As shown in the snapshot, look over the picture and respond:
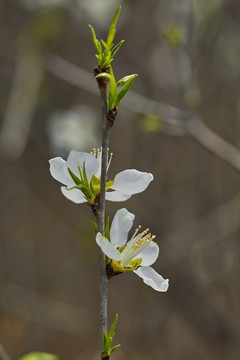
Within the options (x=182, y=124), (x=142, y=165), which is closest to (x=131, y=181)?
(x=182, y=124)

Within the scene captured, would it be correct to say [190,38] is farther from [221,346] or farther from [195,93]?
[221,346]

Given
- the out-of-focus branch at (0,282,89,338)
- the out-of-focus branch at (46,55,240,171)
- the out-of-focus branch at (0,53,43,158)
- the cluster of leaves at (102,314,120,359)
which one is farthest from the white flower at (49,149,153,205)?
the out-of-focus branch at (0,282,89,338)

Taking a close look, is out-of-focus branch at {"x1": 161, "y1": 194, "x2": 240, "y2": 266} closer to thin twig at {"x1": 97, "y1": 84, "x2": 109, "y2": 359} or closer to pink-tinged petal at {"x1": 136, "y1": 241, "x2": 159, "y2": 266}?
pink-tinged petal at {"x1": 136, "y1": 241, "x2": 159, "y2": 266}

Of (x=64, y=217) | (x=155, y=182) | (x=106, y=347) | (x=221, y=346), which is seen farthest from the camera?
(x=64, y=217)

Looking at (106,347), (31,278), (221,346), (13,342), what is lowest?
(13,342)

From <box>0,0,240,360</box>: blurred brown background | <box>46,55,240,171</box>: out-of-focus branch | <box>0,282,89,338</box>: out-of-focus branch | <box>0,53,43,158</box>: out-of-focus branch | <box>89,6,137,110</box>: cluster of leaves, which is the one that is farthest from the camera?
<box>0,282,89,338</box>: out-of-focus branch

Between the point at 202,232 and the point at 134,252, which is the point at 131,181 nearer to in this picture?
the point at 134,252

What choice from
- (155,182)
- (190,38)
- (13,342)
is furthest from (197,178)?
(13,342)
